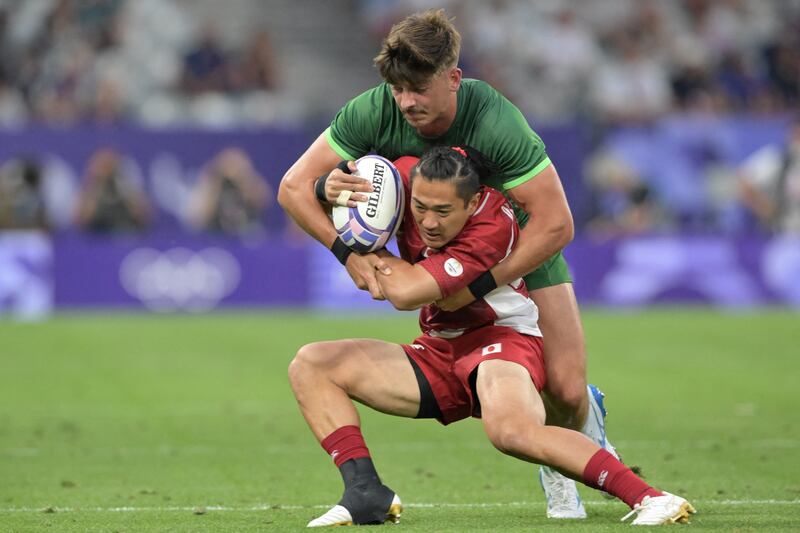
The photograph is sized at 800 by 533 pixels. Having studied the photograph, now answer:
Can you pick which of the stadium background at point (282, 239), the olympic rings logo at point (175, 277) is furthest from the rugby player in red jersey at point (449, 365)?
the olympic rings logo at point (175, 277)

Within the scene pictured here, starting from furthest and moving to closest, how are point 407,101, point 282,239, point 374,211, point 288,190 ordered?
point 282,239 → point 288,190 → point 374,211 → point 407,101

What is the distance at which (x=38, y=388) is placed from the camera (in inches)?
539

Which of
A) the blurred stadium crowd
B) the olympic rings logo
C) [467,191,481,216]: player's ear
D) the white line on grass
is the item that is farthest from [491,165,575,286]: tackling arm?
the blurred stadium crowd

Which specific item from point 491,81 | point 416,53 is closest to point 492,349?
point 416,53

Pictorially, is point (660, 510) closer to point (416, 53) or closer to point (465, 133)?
point (465, 133)

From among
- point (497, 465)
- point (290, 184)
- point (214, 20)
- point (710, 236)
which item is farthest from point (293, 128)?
→ point (290, 184)

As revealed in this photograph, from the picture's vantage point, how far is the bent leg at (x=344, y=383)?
22.4 ft

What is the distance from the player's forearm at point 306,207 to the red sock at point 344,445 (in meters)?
0.91

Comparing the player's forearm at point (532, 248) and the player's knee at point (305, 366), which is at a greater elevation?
the player's forearm at point (532, 248)

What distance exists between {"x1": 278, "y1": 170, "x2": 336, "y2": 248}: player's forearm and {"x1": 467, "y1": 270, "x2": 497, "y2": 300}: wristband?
0.74 m

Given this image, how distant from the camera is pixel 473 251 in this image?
665 cm

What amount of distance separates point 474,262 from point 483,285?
0.13 meters

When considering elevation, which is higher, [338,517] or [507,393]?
[507,393]

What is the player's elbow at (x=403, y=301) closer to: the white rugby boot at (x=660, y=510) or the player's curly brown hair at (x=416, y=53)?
the player's curly brown hair at (x=416, y=53)
